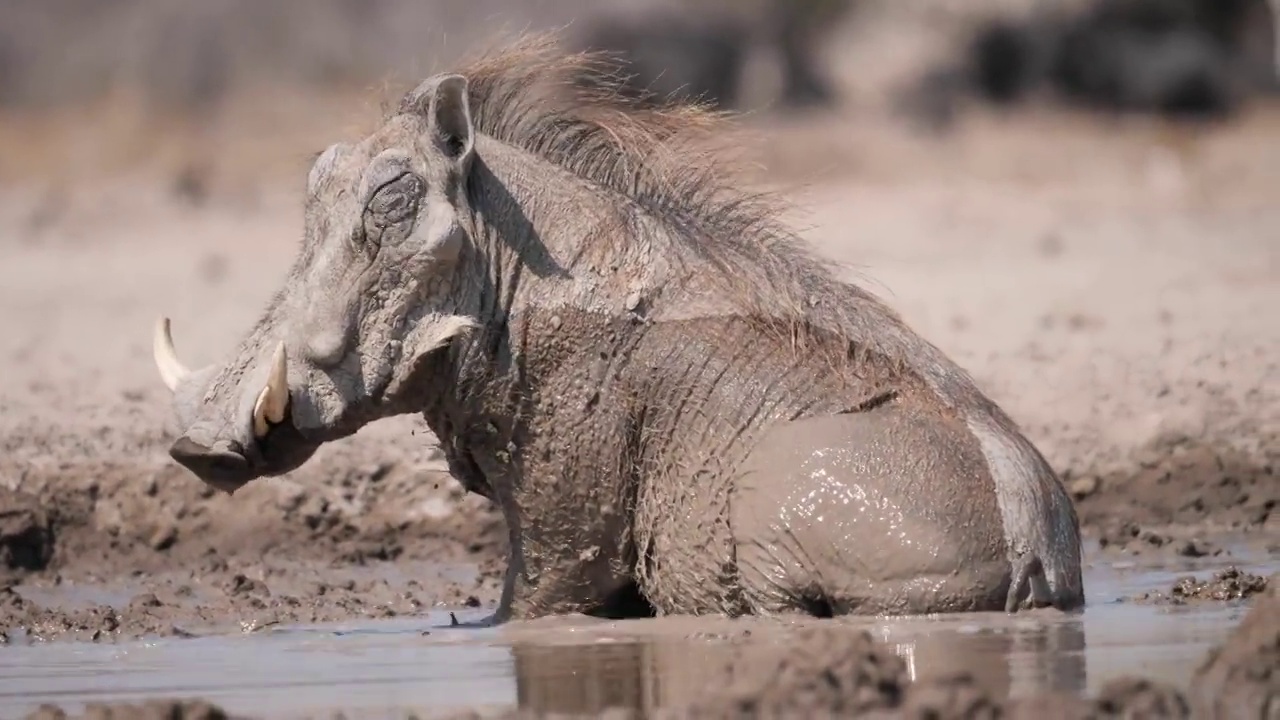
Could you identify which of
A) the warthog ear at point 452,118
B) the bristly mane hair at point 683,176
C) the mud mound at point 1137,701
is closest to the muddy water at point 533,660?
the mud mound at point 1137,701

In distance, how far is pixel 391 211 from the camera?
719 cm

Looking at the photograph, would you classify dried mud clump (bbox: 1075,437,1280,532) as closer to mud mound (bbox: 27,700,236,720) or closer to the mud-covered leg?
the mud-covered leg

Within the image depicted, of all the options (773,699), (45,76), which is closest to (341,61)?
(45,76)

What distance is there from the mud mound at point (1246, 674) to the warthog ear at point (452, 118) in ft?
9.54

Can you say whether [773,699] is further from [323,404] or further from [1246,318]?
[1246,318]

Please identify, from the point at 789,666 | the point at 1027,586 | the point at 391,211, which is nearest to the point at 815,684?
the point at 789,666

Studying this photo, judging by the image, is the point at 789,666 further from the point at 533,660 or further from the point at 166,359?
the point at 166,359

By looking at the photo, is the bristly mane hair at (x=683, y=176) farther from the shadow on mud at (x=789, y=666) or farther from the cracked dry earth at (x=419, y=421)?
the shadow on mud at (x=789, y=666)

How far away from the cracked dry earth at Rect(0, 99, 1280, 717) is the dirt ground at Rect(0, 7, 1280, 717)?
0.06 feet

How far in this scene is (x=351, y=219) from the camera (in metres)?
7.24

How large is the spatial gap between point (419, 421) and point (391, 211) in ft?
3.91

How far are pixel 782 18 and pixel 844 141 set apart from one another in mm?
3417

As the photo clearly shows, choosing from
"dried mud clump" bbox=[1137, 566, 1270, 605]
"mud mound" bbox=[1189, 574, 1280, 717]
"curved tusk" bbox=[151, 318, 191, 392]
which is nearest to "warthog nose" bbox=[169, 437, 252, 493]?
"curved tusk" bbox=[151, 318, 191, 392]

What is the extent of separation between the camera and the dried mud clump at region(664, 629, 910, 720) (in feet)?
17.0
